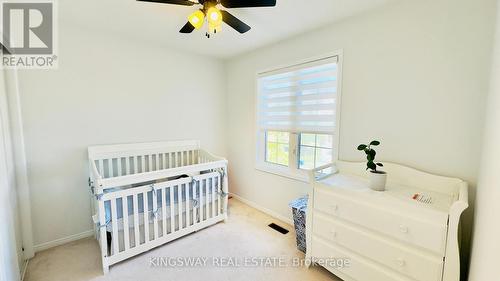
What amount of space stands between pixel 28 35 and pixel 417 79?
3450 millimetres

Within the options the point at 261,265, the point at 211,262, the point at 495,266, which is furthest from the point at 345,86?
the point at 211,262

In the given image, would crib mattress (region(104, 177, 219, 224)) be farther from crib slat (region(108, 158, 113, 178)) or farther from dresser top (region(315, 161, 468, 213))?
dresser top (region(315, 161, 468, 213))

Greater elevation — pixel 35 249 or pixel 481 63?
pixel 481 63

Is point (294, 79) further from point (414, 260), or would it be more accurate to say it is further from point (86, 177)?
point (86, 177)

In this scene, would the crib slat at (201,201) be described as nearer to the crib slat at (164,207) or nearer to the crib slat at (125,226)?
the crib slat at (164,207)

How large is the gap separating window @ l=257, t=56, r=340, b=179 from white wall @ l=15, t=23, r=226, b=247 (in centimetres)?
129

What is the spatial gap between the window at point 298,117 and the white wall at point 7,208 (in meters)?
2.43

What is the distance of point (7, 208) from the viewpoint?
1594 mm

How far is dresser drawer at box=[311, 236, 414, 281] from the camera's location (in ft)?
4.68

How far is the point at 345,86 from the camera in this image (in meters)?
2.07

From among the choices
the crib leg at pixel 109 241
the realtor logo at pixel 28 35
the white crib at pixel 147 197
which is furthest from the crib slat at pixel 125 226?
the realtor logo at pixel 28 35

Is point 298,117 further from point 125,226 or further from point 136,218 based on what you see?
point 125,226

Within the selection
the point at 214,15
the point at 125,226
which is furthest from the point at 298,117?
the point at 125,226

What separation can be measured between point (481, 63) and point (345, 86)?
0.90 m
